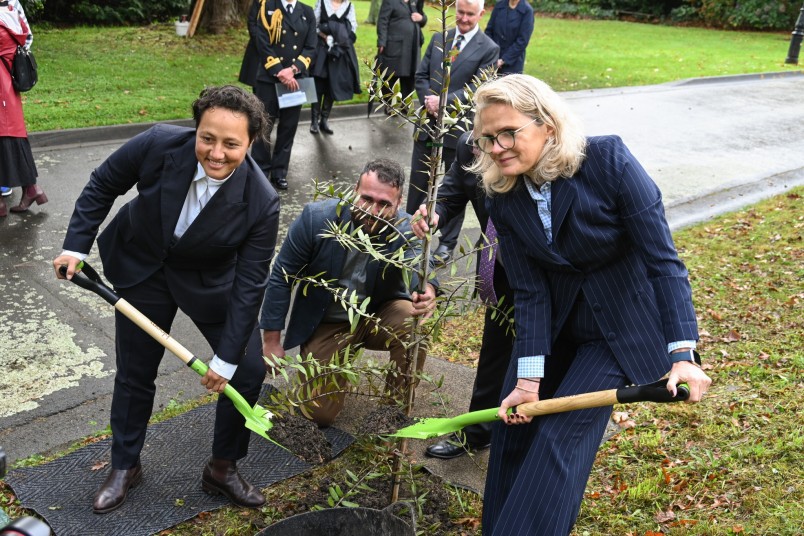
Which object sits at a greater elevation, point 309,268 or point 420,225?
point 420,225

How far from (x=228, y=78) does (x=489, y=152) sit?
10205 mm

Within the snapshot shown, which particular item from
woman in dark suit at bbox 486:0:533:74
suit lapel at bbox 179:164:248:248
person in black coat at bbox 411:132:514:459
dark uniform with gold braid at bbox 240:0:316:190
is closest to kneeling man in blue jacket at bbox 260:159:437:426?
person in black coat at bbox 411:132:514:459

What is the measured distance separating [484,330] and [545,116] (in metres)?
1.54

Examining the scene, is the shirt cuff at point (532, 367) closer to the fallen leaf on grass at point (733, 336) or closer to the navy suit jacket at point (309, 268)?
the navy suit jacket at point (309, 268)

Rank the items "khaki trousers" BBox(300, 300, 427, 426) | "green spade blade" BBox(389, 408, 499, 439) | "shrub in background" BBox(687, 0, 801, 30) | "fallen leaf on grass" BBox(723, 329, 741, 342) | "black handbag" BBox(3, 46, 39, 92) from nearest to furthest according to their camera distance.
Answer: "green spade blade" BBox(389, 408, 499, 439) < "khaki trousers" BBox(300, 300, 427, 426) < "fallen leaf on grass" BBox(723, 329, 741, 342) < "black handbag" BBox(3, 46, 39, 92) < "shrub in background" BBox(687, 0, 801, 30)

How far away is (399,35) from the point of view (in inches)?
426

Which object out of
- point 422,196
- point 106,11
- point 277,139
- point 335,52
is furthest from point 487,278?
point 106,11

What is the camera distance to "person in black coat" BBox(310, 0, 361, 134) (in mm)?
10188

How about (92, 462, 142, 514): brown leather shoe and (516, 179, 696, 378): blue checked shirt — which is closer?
(516, 179, 696, 378): blue checked shirt

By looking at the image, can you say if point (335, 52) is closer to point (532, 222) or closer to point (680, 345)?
point (532, 222)

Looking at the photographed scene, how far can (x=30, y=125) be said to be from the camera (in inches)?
364

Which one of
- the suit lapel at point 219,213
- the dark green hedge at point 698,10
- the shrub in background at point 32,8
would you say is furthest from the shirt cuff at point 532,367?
the dark green hedge at point 698,10

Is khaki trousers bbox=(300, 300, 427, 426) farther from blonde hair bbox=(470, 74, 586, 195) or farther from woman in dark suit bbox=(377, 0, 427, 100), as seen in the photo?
woman in dark suit bbox=(377, 0, 427, 100)

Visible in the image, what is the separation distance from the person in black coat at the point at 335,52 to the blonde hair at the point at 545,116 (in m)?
7.38
